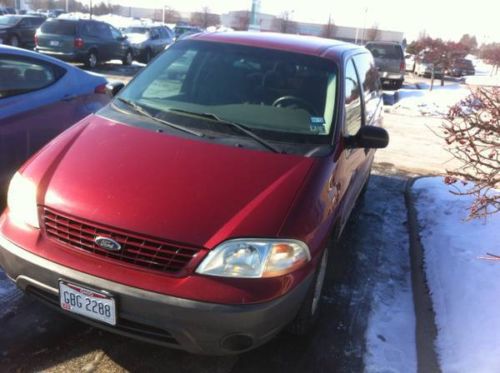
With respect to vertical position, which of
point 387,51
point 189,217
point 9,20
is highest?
point 387,51

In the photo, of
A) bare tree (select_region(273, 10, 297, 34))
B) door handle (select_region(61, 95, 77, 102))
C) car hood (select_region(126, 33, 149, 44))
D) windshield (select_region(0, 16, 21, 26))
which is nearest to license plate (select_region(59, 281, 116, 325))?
door handle (select_region(61, 95, 77, 102))

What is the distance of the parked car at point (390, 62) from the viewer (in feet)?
66.2

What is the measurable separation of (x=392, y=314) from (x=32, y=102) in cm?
364

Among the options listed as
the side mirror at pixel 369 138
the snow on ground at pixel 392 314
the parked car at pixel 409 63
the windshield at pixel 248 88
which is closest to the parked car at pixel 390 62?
the parked car at pixel 409 63

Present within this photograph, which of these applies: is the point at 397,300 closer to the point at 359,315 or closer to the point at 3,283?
the point at 359,315

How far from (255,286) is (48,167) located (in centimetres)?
137

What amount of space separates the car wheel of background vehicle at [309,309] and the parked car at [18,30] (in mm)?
20852

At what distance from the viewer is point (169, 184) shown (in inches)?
105

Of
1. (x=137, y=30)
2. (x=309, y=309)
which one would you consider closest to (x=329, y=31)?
(x=137, y=30)

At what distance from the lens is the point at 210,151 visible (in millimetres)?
2977

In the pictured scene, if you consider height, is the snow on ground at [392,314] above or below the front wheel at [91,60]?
below

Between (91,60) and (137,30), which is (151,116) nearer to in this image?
(91,60)

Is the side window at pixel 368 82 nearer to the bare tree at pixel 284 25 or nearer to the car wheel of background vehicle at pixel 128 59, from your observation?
the car wheel of background vehicle at pixel 128 59

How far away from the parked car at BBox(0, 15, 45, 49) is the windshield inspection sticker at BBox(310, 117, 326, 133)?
803 inches
